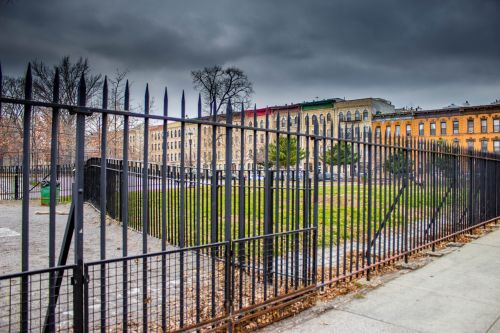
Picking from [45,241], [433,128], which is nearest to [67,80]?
[45,241]

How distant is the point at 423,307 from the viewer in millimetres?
4414

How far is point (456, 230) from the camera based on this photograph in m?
8.49

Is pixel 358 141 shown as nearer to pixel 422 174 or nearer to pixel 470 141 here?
pixel 422 174

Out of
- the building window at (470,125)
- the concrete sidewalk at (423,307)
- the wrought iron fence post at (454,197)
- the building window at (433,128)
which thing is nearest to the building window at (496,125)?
the building window at (470,125)

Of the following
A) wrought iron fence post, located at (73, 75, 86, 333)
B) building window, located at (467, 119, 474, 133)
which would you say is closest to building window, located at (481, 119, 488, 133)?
building window, located at (467, 119, 474, 133)

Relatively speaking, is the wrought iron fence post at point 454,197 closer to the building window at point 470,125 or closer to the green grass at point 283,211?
the green grass at point 283,211

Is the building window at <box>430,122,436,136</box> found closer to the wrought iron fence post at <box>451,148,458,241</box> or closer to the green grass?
the green grass

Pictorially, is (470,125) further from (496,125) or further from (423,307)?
(423,307)

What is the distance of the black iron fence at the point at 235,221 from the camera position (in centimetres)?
274

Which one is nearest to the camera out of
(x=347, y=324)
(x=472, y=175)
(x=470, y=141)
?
(x=347, y=324)

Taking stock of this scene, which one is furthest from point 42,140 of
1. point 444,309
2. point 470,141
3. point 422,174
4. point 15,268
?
point 470,141

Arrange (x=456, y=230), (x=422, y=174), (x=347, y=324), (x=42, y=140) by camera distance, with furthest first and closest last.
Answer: (x=42, y=140) < (x=456, y=230) < (x=422, y=174) < (x=347, y=324)

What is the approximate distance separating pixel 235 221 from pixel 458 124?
50.2 metres

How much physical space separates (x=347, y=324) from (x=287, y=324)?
24.4 inches
